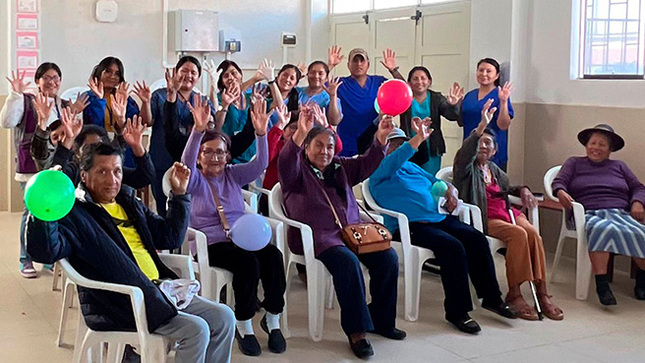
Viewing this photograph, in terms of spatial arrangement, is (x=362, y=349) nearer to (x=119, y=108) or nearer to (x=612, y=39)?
(x=119, y=108)

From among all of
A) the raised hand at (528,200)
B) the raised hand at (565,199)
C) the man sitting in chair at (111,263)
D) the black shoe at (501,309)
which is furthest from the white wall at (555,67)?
the man sitting in chair at (111,263)

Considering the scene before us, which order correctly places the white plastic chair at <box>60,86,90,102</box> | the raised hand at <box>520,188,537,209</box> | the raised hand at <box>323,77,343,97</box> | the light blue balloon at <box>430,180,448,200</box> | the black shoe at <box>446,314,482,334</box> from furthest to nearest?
the white plastic chair at <box>60,86,90,102</box> < the raised hand at <box>323,77,343,97</box> < the raised hand at <box>520,188,537,209</box> < the light blue balloon at <box>430,180,448,200</box> < the black shoe at <box>446,314,482,334</box>

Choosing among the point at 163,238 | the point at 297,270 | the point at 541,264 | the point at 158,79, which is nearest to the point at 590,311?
the point at 541,264

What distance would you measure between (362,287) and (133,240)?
1.20 meters

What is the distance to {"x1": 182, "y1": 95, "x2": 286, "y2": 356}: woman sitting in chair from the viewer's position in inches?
149

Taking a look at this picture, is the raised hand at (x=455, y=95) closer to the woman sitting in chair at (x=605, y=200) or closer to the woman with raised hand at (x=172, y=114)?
the woman sitting in chair at (x=605, y=200)

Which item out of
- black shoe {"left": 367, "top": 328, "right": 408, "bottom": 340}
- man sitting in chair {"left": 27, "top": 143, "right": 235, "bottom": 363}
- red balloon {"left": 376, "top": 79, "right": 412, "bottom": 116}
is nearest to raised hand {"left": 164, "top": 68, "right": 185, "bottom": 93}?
red balloon {"left": 376, "top": 79, "right": 412, "bottom": 116}

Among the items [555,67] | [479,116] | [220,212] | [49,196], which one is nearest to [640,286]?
[479,116]

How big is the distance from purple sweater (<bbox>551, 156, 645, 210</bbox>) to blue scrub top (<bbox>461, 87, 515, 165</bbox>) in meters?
0.56

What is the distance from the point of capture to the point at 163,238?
3240 mm

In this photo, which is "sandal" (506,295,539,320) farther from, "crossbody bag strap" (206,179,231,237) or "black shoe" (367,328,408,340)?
"crossbody bag strap" (206,179,231,237)

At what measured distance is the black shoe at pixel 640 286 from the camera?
16.1 feet

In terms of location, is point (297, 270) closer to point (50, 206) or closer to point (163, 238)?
point (163, 238)

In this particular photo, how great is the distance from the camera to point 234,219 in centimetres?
399
